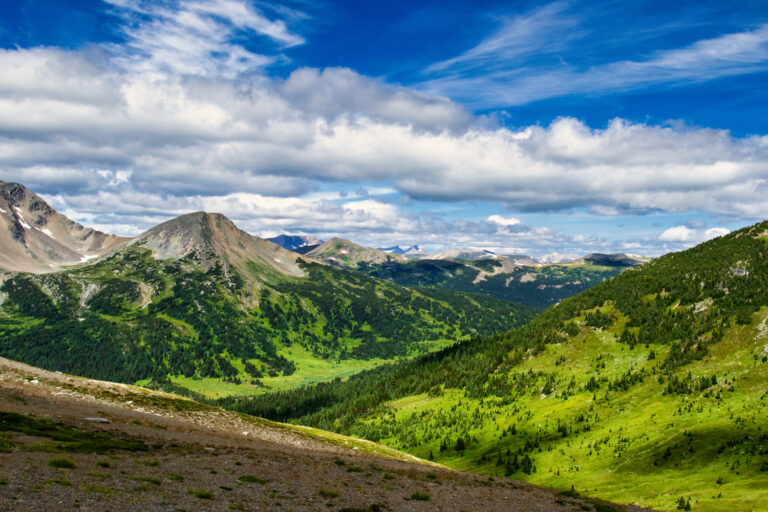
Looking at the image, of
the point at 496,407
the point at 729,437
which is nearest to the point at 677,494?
the point at 729,437

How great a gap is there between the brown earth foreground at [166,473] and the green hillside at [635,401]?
2822 centimetres

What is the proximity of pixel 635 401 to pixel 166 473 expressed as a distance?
372 feet

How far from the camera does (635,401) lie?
349ft

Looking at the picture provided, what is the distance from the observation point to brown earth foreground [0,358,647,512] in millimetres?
25266

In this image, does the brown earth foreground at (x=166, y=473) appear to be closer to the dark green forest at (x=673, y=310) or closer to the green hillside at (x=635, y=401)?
the green hillside at (x=635, y=401)

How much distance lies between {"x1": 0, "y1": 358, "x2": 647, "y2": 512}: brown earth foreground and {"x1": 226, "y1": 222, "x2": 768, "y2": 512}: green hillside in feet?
92.6

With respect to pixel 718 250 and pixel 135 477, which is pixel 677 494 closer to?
pixel 135 477

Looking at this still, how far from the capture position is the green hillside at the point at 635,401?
63.9m

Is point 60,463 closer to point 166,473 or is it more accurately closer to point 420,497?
point 166,473

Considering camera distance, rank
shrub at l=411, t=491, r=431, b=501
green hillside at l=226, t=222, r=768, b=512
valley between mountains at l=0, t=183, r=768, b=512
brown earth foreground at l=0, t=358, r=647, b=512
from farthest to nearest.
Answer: green hillside at l=226, t=222, r=768, b=512 < shrub at l=411, t=491, r=431, b=501 < valley between mountains at l=0, t=183, r=768, b=512 < brown earth foreground at l=0, t=358, r=647, b=512

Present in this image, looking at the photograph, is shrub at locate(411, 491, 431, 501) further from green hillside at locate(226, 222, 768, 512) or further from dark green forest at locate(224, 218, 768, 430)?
dark green forest at locate(224, 218, 768, 430)

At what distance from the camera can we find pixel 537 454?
99.2 meters

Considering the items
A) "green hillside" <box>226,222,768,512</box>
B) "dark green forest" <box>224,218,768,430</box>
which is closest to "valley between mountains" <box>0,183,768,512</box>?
"green hillside" <box>226,222,768,512</box>

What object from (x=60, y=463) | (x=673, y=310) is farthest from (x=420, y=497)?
(x=673, y=310)
